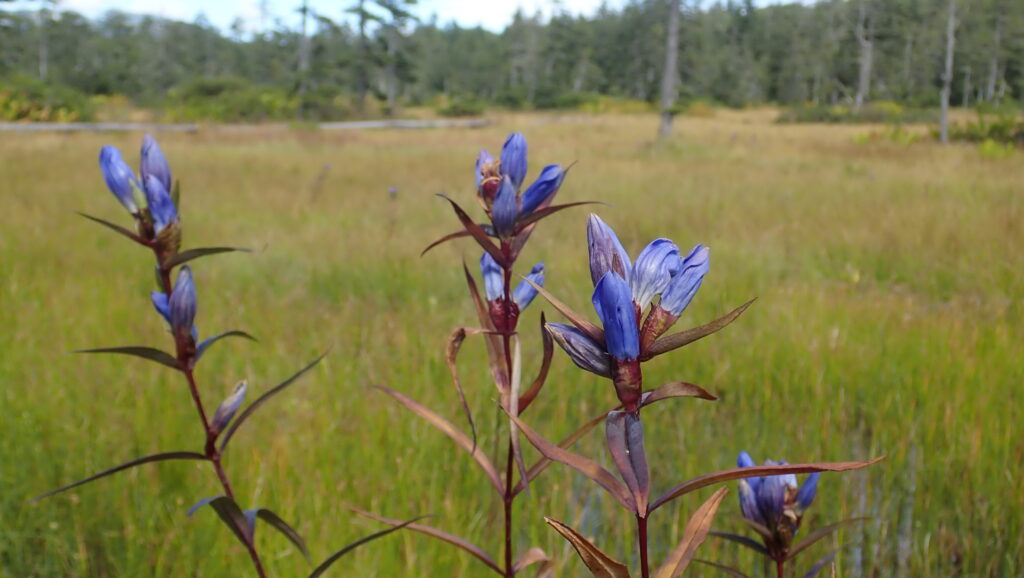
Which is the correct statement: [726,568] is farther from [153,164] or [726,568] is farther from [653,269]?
[153,164]

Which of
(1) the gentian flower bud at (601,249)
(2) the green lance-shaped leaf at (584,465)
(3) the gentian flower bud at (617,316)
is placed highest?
(1) the gentian flower bud at (601,249)

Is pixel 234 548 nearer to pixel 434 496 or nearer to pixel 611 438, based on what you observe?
pixel 434 496

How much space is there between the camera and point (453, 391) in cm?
251

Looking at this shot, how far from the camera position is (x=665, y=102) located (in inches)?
608

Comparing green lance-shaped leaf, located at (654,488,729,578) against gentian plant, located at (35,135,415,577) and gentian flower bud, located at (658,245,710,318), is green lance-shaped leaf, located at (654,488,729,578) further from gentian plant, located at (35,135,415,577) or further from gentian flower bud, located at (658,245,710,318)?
gentian plant, located at (35,135,415,577)

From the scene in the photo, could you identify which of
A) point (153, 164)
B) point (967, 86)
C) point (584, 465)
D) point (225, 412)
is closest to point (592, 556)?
point (584, 465)

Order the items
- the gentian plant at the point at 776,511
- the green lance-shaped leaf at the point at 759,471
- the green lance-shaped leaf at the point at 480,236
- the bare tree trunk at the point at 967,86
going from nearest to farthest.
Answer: the green lance-shaped leaf at the point at 759,471, the green lance-shaped leaf at the point at 480,236, the gentian plant at the point at 776,511, the bare tree trunk at the point at 967,86

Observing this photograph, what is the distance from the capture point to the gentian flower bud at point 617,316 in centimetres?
50

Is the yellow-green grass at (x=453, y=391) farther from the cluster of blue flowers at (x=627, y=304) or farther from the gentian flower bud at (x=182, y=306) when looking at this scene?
the cluster of blue flowers at (x=627, y=304)

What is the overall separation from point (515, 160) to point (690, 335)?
16.5 inches

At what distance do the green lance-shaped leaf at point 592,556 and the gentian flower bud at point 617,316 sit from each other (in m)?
0.13

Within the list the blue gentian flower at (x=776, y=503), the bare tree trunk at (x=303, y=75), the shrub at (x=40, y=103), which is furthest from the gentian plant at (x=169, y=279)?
the bare tree trunk at (x=303, y=75)

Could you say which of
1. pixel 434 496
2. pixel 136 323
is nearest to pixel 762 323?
pixel 434 496

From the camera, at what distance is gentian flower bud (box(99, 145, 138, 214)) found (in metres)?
0.96
